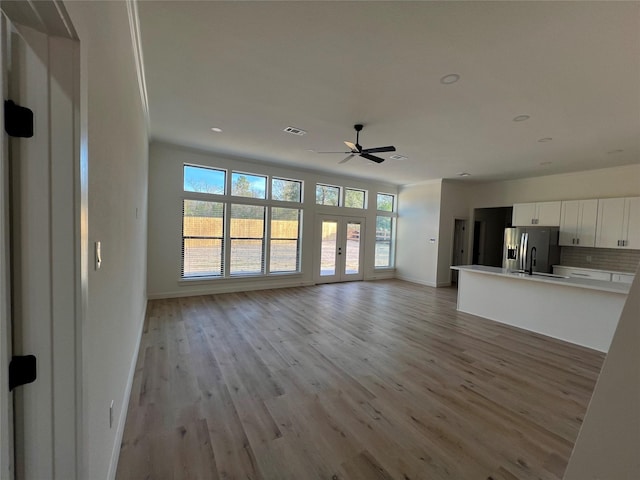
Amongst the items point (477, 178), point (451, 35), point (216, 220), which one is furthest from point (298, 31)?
point (477, 178)

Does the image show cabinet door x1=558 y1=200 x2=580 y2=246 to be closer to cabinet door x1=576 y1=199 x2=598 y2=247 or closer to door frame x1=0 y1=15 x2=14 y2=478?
cabinet door x1=576 y1=199 x2=598 y2=247

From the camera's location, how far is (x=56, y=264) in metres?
0.85

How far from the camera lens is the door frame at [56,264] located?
2.66 feet

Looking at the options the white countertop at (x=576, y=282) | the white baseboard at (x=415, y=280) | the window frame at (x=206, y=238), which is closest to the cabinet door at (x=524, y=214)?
the white baseboard at (x=415, y=280)

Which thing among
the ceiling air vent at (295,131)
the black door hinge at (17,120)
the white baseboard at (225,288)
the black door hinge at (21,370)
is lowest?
the white baseboard at (225,288)

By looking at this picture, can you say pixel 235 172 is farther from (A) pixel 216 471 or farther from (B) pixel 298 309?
(A) pixel 216 471

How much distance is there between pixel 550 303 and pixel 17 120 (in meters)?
5.42

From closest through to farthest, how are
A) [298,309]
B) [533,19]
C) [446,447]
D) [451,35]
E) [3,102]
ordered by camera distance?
1. [3,102]
2. [446,447]
3. [533,19]
4. [451,35]
5. [298,309]

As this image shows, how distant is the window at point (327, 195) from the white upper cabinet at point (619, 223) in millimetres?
5663

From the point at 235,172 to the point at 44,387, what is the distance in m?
5.83

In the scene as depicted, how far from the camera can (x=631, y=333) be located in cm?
80

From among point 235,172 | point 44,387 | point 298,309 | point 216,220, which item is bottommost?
point 298,309

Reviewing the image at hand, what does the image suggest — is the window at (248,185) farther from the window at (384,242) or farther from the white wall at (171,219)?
the window at (384,242)

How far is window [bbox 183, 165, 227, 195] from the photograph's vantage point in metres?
5.75
